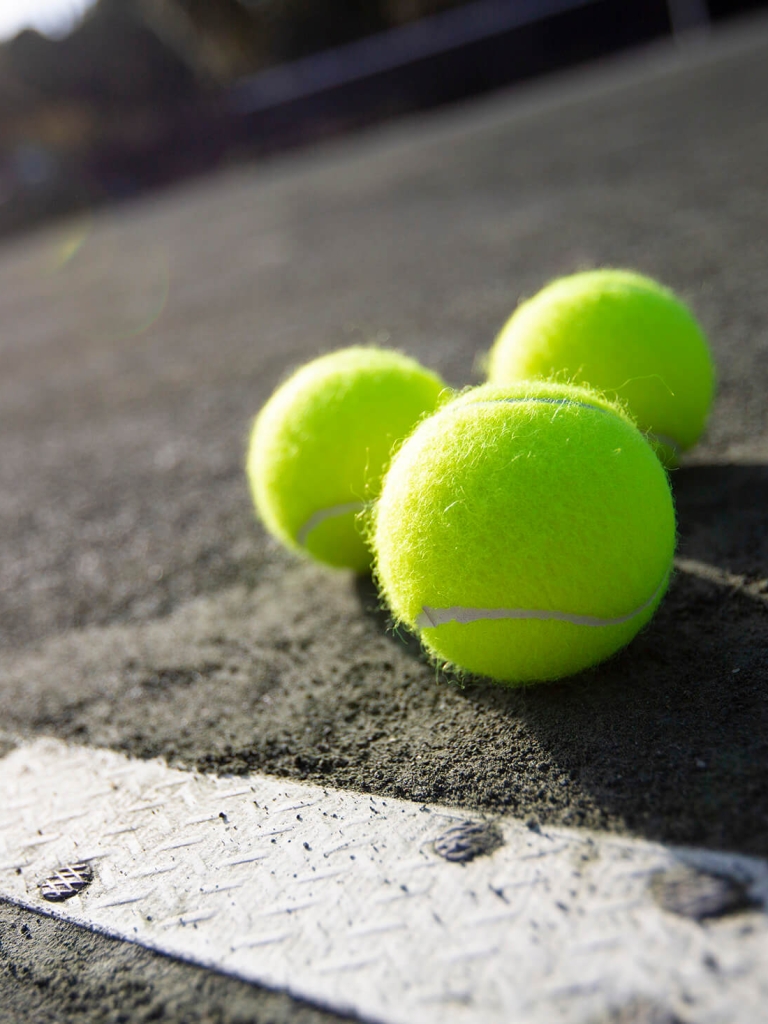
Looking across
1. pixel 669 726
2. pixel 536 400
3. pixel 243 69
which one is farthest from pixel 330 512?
pixel 243 69

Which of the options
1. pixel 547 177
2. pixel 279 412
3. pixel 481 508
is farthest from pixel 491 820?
pixel 547 177

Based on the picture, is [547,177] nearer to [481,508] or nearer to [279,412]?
[279,412]

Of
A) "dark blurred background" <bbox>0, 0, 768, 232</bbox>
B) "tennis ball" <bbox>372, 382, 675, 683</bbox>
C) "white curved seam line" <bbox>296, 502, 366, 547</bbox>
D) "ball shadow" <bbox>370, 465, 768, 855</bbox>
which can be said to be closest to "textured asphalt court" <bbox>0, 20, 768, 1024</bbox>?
"ball shadow" <bbox>370, 465, 768, 855</bbox>

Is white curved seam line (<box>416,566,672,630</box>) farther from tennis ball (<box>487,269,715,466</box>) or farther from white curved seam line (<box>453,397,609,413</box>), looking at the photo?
tennis ball (<box>487,269,715,466</box>)

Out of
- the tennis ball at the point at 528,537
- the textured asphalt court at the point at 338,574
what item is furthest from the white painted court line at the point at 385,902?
the tennis ball at the point at 528,537

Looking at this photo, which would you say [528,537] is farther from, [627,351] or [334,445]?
[627,351]

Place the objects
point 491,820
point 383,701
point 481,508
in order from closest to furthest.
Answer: point 491,820 → point 481,508 → point 383,701

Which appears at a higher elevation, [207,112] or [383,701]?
[207,112]
